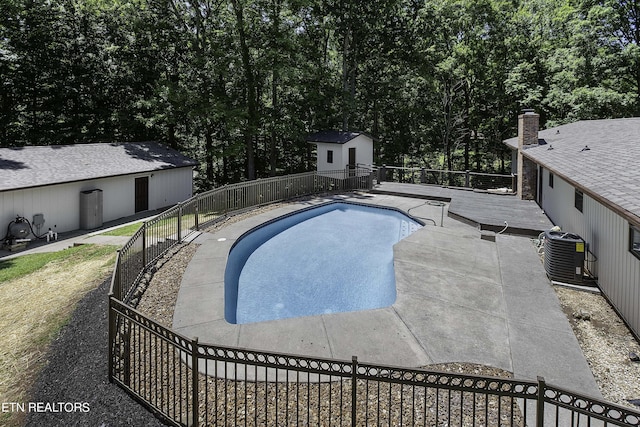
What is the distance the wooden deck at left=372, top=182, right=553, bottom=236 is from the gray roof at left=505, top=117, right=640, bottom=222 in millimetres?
2185

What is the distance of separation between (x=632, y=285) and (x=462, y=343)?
3.23m

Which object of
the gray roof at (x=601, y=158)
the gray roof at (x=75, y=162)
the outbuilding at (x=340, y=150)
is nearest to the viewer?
the gray roof at (x=601, y=158)

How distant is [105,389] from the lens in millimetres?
5203

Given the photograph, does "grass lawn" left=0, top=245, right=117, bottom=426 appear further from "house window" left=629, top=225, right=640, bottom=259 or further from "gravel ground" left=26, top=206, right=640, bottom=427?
"house window" left=629, top=225, right=640, bottom=259

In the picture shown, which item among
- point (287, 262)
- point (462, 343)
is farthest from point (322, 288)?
point (462, 343)

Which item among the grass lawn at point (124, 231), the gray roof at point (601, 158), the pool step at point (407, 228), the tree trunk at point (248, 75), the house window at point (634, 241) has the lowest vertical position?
the grass lawn at point (124, 231)

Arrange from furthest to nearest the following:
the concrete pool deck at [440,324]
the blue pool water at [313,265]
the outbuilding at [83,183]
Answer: the outbuilding at [83,183] → the blue pool water at [313,265] → the concrete pool deck at [440,324]

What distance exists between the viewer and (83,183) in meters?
16.3

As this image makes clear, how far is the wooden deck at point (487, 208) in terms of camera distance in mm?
13070

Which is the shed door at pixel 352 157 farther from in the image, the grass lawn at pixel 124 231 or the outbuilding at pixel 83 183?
the grass lawn at pixel 124 231

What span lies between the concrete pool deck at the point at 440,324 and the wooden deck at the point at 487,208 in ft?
8.50

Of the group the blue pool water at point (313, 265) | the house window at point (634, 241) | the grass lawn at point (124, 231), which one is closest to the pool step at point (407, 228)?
the blue pool water at point (313, 265)

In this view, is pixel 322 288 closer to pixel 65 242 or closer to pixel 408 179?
pixel 65 242

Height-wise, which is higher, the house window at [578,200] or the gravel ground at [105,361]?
the house window at [578,200]
